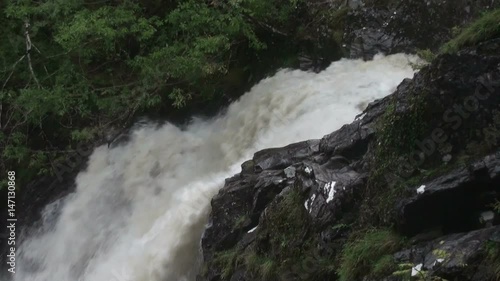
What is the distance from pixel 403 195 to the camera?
4.75 m

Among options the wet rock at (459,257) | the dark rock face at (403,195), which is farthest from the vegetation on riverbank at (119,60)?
the wet rock at (459,257)

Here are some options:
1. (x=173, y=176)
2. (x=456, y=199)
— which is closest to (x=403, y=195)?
(x=456, y=199)

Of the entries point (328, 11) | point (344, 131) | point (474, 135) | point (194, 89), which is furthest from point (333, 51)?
point (474, 135)

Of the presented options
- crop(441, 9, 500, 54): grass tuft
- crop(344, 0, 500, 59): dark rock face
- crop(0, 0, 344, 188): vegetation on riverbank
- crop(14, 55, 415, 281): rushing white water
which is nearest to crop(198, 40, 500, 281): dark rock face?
crop(441, 9, 500, 54): grass tuft

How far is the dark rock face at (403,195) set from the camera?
4.23 metres

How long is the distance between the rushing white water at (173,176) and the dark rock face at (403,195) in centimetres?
107

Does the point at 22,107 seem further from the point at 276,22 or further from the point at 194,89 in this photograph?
the point at 276,22

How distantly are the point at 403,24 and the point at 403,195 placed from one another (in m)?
5.97

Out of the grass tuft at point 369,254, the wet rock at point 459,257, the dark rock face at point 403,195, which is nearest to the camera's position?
the wet rock at point 459,257

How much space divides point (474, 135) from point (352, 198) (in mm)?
1305

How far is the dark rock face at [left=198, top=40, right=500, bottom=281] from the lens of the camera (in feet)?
13.9

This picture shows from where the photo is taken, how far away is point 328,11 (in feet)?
36.3

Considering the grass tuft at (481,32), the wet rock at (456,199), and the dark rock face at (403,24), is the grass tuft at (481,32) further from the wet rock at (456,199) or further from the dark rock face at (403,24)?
the dark rock face at (403,24)

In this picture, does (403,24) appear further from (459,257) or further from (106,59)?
(459,257)
